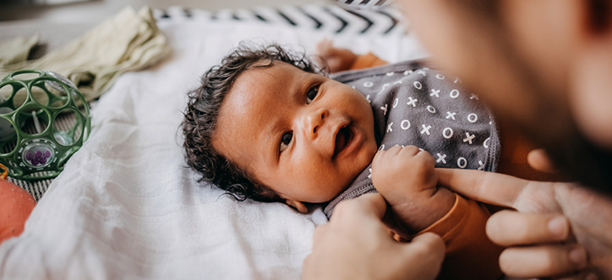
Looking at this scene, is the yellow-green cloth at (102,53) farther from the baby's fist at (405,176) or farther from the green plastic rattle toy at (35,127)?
the baby's fist at (405,176)

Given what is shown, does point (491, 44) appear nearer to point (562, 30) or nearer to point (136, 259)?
point (562, 30)

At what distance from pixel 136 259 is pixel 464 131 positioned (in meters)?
0.69

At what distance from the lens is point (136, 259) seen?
0.67 meters

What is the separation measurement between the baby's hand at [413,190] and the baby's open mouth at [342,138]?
7.3 inches

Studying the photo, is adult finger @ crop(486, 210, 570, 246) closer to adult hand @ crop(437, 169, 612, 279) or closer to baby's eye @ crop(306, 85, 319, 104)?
adult hand @ crop(437, 169, 612, 279)

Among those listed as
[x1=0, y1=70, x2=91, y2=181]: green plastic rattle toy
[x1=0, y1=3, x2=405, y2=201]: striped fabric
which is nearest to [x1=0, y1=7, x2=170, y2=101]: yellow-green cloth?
[x1=0, y1=3, x2=405, y2=201]: striped fabric

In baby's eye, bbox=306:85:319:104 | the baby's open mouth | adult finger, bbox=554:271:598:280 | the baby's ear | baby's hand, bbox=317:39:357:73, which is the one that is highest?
adult finger, bbox=554:271:598:280

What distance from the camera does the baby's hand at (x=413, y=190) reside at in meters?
0.63

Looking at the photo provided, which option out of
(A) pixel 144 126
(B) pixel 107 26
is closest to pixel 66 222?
(A) pixel 144 126

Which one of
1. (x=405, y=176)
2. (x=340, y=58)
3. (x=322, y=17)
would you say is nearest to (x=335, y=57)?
(x=340, y=58)

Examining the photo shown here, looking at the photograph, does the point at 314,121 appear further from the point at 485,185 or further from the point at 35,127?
the point at 35,127

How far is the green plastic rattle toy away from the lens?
0.88m

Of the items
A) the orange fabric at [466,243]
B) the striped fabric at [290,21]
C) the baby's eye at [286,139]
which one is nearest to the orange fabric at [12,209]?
the baby's eye at [286,139]

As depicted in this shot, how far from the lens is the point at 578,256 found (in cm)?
51
